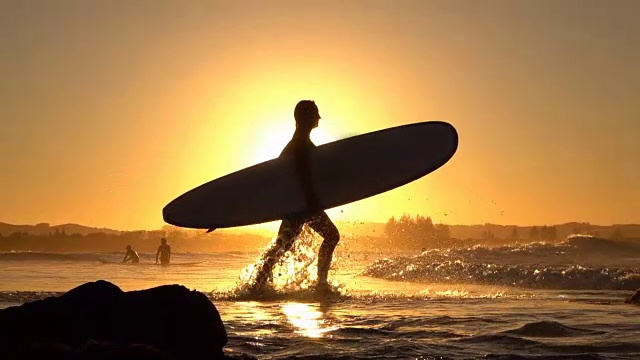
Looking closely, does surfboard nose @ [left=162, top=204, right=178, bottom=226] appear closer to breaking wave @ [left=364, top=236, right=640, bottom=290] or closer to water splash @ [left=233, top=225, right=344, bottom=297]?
water splash @ [left=233, top=225, right=344, bottom=297]

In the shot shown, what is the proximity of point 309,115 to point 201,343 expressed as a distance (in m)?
5.63

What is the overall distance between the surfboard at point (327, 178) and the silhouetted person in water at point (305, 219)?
8cm

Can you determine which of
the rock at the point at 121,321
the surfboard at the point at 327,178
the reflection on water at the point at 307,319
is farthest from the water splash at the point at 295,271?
the rock at the point at 121,321

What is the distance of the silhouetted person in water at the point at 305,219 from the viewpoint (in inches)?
329

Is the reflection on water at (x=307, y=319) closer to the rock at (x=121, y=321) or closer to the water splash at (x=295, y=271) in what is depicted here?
the water splash at (x=295, y=271)

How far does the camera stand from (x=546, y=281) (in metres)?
14.1

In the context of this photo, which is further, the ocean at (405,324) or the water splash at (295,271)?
the water splash at (295,271)

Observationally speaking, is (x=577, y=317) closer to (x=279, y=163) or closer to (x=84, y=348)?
(x=279, y=163)

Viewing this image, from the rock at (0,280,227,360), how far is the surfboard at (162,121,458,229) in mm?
4823

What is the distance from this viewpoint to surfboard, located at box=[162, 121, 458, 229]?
831cm

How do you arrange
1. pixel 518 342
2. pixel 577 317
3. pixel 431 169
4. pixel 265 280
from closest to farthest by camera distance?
pixel 518 342
pixel 577 317
pixel 431 169
pixel 265 280

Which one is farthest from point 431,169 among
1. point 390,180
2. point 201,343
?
point 201,343

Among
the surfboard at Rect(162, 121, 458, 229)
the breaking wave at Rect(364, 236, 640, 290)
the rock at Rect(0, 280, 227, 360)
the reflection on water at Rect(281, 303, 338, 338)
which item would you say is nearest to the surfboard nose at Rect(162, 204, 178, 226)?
the surfboard at Rect(162, 121, 458, 229)

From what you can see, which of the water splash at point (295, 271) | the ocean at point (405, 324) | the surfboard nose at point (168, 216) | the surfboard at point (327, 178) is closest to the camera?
the ocean at point (405, 324)
